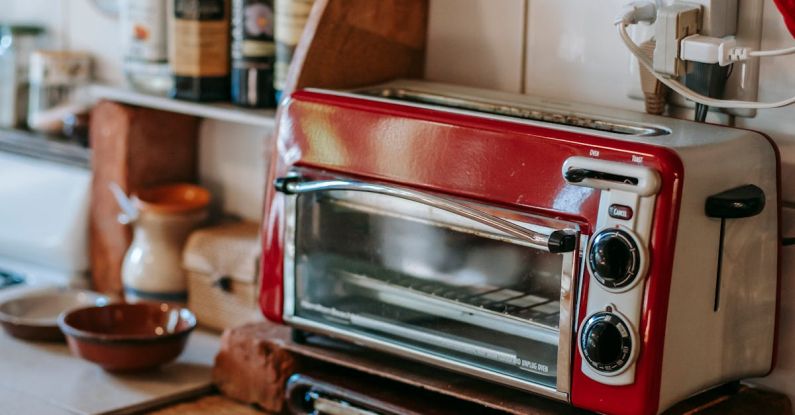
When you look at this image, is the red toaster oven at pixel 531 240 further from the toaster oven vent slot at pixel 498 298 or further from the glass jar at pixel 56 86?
the glass jar at pixel 56 86

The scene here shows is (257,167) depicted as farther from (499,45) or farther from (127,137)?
(499,45)

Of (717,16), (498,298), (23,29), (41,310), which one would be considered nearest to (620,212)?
(498,298)

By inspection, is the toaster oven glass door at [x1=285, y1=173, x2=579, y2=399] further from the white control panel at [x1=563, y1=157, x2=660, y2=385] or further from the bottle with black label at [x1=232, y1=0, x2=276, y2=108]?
the bottle with black label at [x1=232, y1=0, x2=276, y2=108]

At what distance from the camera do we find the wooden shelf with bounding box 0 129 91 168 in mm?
2084

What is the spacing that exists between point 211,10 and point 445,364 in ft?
2.32

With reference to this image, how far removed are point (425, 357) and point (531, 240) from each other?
21 cm

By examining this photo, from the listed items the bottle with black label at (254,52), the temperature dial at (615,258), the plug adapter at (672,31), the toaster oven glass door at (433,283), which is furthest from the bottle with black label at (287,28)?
the temperature dial at (615,258)

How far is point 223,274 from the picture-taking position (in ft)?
5.99

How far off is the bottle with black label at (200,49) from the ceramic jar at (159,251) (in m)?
0.20

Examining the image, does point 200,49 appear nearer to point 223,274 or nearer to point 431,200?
point 223,274

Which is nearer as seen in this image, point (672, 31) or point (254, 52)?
point (672, 31)

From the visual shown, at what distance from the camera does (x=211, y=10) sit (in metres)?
1.75

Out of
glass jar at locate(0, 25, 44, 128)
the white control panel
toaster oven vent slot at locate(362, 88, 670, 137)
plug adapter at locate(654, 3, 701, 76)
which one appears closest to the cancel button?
the white control panel

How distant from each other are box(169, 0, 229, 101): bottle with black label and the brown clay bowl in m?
0.32
